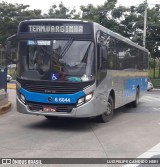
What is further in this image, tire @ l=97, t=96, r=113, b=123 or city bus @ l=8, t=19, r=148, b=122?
tire @ l=97, t=96, r=113, b=123

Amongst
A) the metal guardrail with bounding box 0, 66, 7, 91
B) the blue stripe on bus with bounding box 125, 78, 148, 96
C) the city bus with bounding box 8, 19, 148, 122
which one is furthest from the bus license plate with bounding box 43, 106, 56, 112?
the metal guardrail with bounding box 0, 66, 7, 91

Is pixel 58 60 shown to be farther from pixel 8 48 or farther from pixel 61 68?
pixel 8 48

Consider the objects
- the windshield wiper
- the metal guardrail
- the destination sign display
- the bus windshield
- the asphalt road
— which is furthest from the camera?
the metal guardrail

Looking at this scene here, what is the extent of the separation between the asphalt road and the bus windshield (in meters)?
1.52

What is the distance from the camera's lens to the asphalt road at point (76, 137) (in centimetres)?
797

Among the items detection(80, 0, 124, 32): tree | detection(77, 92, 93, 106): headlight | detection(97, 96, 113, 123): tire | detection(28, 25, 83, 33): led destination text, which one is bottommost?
detection(97, 96, 113, 123): tire

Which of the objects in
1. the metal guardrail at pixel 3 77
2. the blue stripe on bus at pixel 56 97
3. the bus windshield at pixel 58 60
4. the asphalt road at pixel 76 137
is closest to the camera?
the asphalt road at pixel 76 137

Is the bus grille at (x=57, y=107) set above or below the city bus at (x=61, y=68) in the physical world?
below

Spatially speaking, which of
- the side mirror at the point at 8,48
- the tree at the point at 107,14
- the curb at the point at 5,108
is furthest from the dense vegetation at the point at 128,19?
the side mirror at the point at 8,48

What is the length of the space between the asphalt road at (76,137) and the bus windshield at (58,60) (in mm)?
1523

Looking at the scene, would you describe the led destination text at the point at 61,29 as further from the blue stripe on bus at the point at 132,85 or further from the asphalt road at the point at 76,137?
the blue stripe on bus at the point at 132,85

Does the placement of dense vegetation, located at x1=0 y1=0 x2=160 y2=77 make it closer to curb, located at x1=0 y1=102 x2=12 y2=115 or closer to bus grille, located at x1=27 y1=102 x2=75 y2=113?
curb, located at x1=0 y1=102 x2=12 y2=115

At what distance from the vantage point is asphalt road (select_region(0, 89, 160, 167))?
7.97 m

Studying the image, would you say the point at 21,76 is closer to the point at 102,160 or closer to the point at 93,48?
the point at 93,48
